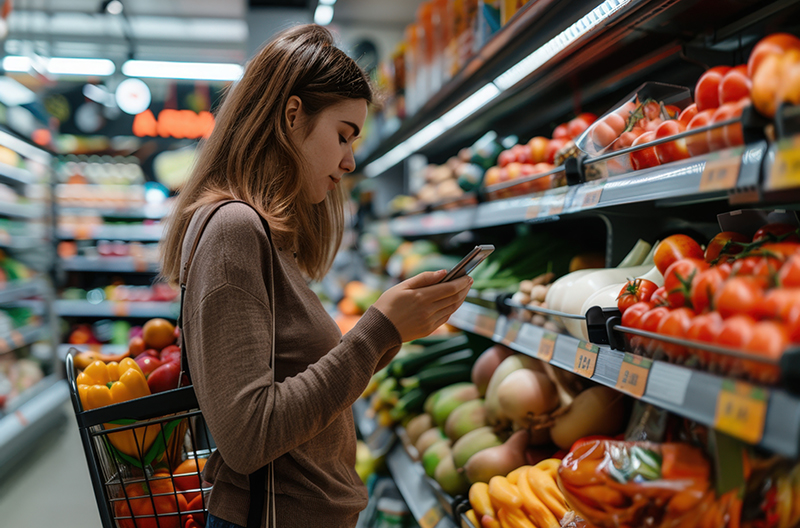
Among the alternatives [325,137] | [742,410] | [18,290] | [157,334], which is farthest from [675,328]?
[18,290]

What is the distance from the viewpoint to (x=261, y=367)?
95cm

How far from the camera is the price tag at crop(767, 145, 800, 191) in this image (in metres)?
0.64

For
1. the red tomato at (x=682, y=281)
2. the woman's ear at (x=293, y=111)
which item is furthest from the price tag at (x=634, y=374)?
the woman's ear at (x=293, y=111)

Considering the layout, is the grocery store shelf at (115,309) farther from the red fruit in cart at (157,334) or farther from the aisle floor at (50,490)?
the red fruit in cart at (157,334)

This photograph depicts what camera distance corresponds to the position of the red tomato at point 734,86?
0.82m

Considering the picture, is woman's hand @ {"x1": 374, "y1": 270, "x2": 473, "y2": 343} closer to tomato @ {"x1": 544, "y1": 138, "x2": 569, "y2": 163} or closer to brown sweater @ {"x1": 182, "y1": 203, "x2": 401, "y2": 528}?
brown sweater @ {"x1": 182, "y1": 203, "x2": 401, "y2": 528}

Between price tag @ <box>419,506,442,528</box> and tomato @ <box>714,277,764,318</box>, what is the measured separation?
1.27 metres

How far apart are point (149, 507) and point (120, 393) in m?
0.26

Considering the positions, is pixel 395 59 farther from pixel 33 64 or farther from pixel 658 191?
pixel 33 64

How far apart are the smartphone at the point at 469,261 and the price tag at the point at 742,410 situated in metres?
0.50

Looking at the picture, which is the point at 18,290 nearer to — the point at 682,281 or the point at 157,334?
the point at 157,334

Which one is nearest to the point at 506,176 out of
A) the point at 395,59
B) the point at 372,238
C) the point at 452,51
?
the point at 452,51

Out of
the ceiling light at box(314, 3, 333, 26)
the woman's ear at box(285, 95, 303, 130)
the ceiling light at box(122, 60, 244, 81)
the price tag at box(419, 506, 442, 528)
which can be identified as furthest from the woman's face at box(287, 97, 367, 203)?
the ceiling light at box(122, 60, 244, 81)

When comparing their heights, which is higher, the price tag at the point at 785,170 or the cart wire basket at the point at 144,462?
the price tag at the point at 785,170
